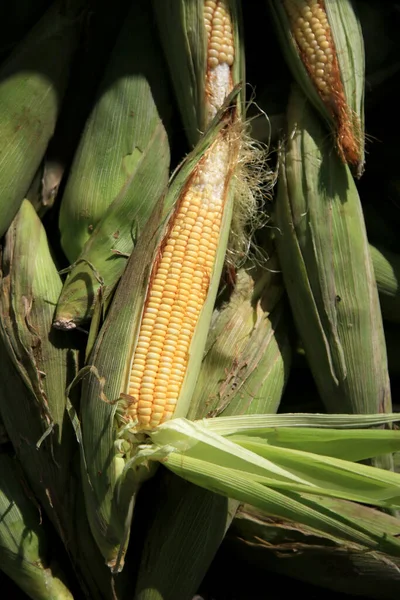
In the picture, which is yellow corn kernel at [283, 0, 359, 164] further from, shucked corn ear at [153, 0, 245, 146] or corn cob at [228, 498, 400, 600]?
corn cob at [228, 498, 400, 600]

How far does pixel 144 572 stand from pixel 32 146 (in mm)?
904

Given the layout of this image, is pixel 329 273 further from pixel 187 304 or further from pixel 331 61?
pixel 331 61

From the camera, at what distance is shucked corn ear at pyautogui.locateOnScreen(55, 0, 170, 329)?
4.63 ft

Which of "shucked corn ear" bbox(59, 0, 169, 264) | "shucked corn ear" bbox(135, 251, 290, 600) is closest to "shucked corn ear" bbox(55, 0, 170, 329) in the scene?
"shucked corn ear" bbox(59, 0, 169, 264)

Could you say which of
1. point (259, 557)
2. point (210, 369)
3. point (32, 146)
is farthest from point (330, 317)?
point (32, 146)

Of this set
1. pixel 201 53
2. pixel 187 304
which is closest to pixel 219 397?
pixel 187 304

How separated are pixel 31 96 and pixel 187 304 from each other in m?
0.58

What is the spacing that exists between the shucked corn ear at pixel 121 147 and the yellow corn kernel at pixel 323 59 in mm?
327

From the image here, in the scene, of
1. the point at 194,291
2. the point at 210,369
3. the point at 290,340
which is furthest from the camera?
the point at 290,340

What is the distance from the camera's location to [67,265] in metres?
1.53

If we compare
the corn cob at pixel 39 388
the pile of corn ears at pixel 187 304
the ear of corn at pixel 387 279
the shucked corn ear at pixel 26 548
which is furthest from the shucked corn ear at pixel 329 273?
the shucked corn ear at pixel 26 548

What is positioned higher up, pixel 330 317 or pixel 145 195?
pixel 145 195

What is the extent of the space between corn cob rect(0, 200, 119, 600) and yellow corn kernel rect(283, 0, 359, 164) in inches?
27.7

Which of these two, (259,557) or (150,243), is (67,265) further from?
(259,557)
